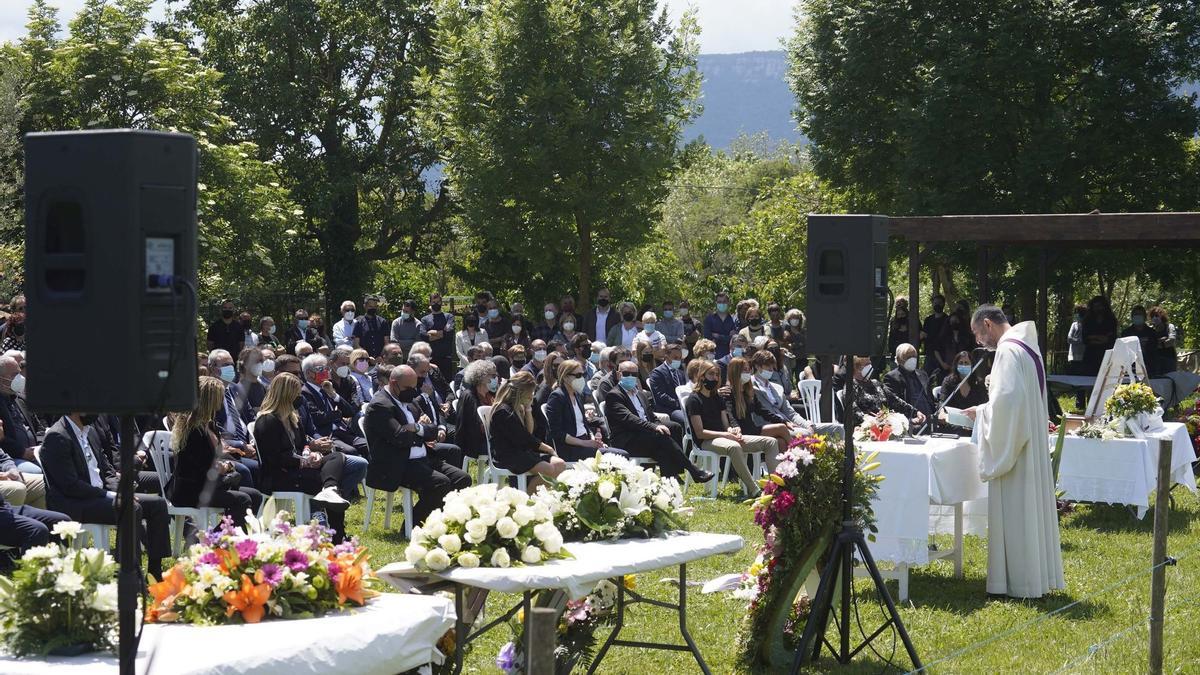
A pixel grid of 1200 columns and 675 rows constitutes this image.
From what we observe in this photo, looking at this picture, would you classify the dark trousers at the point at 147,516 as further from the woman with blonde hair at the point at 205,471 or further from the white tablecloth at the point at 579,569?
the white tablecloth at the point at 579,569

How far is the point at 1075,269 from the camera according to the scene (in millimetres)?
26266

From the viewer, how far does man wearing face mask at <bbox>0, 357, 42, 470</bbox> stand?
9.48m

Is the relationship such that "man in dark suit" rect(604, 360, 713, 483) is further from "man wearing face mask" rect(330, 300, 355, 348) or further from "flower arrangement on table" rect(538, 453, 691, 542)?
"man wearing face mask" rect(330, 300, 355, 348)

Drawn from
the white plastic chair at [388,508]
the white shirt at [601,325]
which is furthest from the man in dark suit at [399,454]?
the white shirt at [601,325]

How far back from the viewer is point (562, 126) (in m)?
23.7

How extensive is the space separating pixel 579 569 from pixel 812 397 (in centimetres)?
1083

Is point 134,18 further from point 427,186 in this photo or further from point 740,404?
point 740,404

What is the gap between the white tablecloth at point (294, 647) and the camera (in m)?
3.88

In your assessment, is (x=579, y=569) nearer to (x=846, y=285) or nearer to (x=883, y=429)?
(x=846, y=285)

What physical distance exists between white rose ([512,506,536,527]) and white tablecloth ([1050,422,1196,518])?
7356 millimetres

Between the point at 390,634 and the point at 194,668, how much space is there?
0.69 metres

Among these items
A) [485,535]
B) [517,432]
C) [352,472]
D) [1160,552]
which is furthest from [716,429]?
[485,535]

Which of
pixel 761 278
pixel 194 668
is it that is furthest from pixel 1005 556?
pixel 761 278

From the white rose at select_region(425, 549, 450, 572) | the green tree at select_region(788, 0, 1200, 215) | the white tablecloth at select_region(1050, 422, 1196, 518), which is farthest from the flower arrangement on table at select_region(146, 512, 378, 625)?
the green tree at select_region(788, 0, 1200, 215)
